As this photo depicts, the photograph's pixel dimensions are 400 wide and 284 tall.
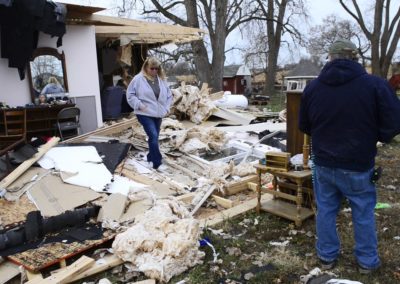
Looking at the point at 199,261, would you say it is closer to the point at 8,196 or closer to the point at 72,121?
the point at 8,196

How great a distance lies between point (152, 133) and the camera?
20.7ft

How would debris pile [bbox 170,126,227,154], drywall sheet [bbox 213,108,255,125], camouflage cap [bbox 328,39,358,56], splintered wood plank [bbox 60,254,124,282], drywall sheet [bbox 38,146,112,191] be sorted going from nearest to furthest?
camouflage cap [bbox 328,39,358,56]
splintered wood plank [bbox 60,254,124,282]
drywall sheet [bbox 38,146,112,191]
debris pile [bbox 170,126,227,154]
drywall sheet [bbox 213,108,255,125]

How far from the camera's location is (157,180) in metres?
5.99

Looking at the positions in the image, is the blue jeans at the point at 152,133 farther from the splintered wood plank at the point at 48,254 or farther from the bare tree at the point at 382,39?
the bare tree at the point at 382,39

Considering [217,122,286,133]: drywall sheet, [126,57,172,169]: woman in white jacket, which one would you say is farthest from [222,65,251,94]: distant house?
[126,57,172,169]: woman in white jacket

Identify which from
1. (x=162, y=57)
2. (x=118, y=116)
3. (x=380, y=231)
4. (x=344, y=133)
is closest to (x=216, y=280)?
(x=344, y=133)

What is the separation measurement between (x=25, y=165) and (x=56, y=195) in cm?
97

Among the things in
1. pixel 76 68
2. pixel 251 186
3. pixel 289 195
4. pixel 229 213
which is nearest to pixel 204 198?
pixel 229 213

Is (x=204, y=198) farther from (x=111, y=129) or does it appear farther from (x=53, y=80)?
(x=53, y=80)

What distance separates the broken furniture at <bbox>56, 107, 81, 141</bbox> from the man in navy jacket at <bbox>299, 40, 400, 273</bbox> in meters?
5.90

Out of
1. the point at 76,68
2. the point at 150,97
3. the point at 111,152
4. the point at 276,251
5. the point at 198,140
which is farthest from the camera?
the point at 76,68

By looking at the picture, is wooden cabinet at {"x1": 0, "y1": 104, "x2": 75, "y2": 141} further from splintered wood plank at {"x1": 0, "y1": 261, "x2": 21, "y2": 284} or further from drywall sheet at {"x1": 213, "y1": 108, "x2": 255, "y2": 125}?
splintered wood plank at {"x1": 0, "y1": 261, "x2": 21, "y2": 284}

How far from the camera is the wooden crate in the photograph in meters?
4.40

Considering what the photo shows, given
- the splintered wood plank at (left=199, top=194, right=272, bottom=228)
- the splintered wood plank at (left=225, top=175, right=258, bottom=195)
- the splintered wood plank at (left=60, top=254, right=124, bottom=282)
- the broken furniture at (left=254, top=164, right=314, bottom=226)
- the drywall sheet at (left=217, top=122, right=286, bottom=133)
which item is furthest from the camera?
the drywall sheet at (left=217, top=122, right=286, bottom=133)
